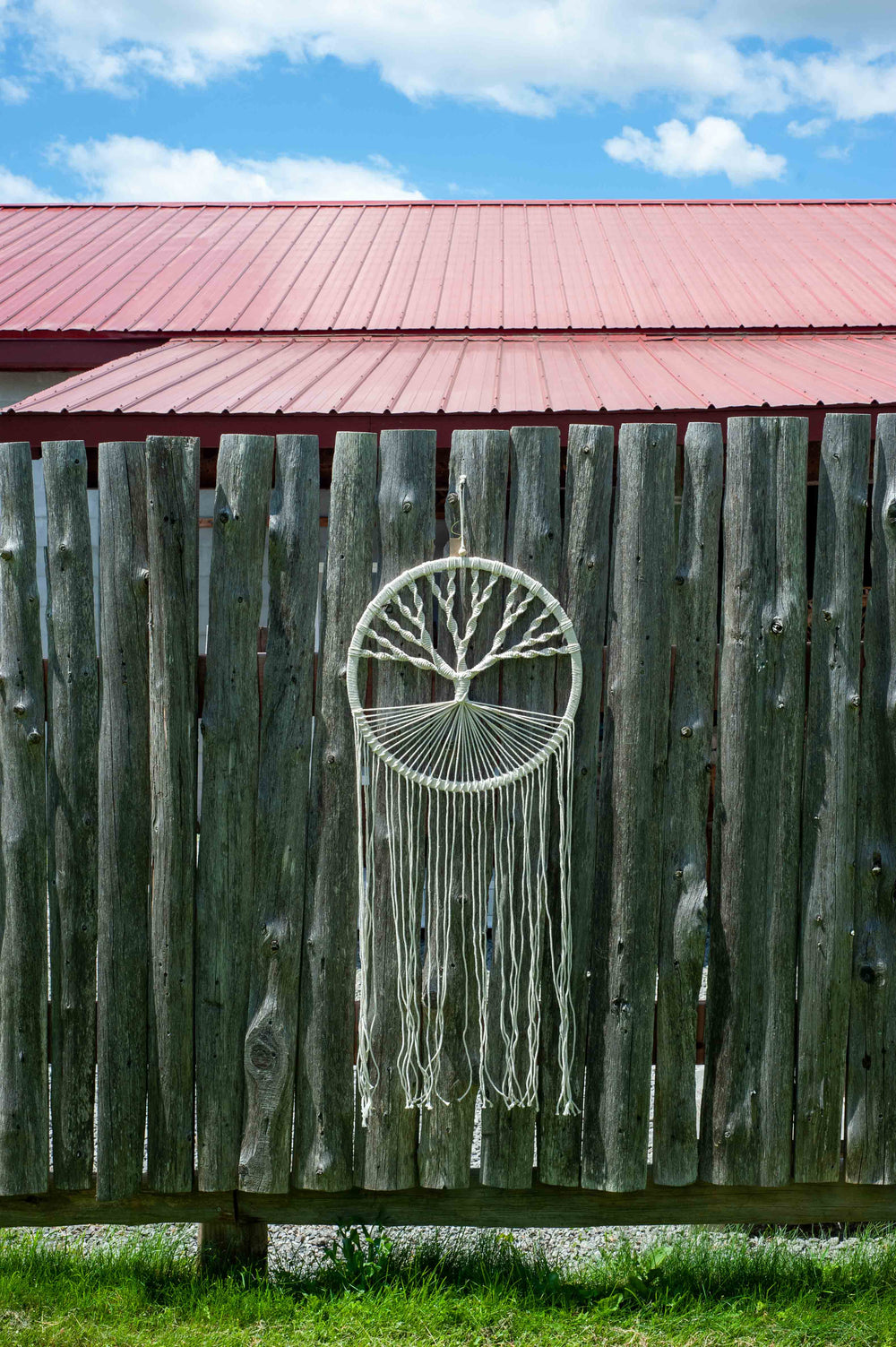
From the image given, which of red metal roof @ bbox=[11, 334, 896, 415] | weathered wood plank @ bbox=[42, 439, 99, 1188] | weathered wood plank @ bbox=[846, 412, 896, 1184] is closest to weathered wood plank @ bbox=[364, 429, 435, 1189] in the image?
weathered wood plank @ bbox=[42, 439, 99, 1188]

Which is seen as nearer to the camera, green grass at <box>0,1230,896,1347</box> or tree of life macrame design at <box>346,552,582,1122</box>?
green grass at <box>0,1230,896,1347</box>

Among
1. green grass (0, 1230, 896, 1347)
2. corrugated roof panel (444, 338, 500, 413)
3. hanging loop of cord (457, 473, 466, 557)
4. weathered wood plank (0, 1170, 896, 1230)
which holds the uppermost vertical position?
corrugated roof panel (444, 338, 500, 413)

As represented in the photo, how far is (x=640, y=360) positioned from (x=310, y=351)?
1970 millimetres

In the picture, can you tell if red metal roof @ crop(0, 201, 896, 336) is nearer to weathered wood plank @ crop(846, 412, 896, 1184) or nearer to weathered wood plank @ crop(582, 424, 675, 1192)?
weathered wood plank @ crop(582, 424, 675, 1192)

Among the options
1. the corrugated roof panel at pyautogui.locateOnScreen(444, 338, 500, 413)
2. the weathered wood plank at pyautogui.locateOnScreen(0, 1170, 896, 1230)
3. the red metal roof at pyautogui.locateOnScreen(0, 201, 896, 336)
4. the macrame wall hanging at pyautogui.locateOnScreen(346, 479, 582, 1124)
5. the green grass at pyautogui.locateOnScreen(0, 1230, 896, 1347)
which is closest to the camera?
the green grass at pyautogui.locateOnScreen(0, 1230, 896, 1347)

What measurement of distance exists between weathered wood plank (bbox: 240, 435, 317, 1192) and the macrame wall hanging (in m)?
0.15

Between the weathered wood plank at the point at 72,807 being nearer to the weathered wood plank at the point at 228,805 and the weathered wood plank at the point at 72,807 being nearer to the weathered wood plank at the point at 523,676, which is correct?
the weathered wood plank at the point at 228,805

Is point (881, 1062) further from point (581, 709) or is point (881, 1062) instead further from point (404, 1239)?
point (404, 1239)

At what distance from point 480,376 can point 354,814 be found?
11.0 ft

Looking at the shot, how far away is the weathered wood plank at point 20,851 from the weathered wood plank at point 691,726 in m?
1.51

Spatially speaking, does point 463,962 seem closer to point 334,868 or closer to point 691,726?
point 334,868

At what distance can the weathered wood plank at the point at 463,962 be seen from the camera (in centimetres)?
242

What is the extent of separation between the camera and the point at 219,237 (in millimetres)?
8625

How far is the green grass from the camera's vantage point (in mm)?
2258
